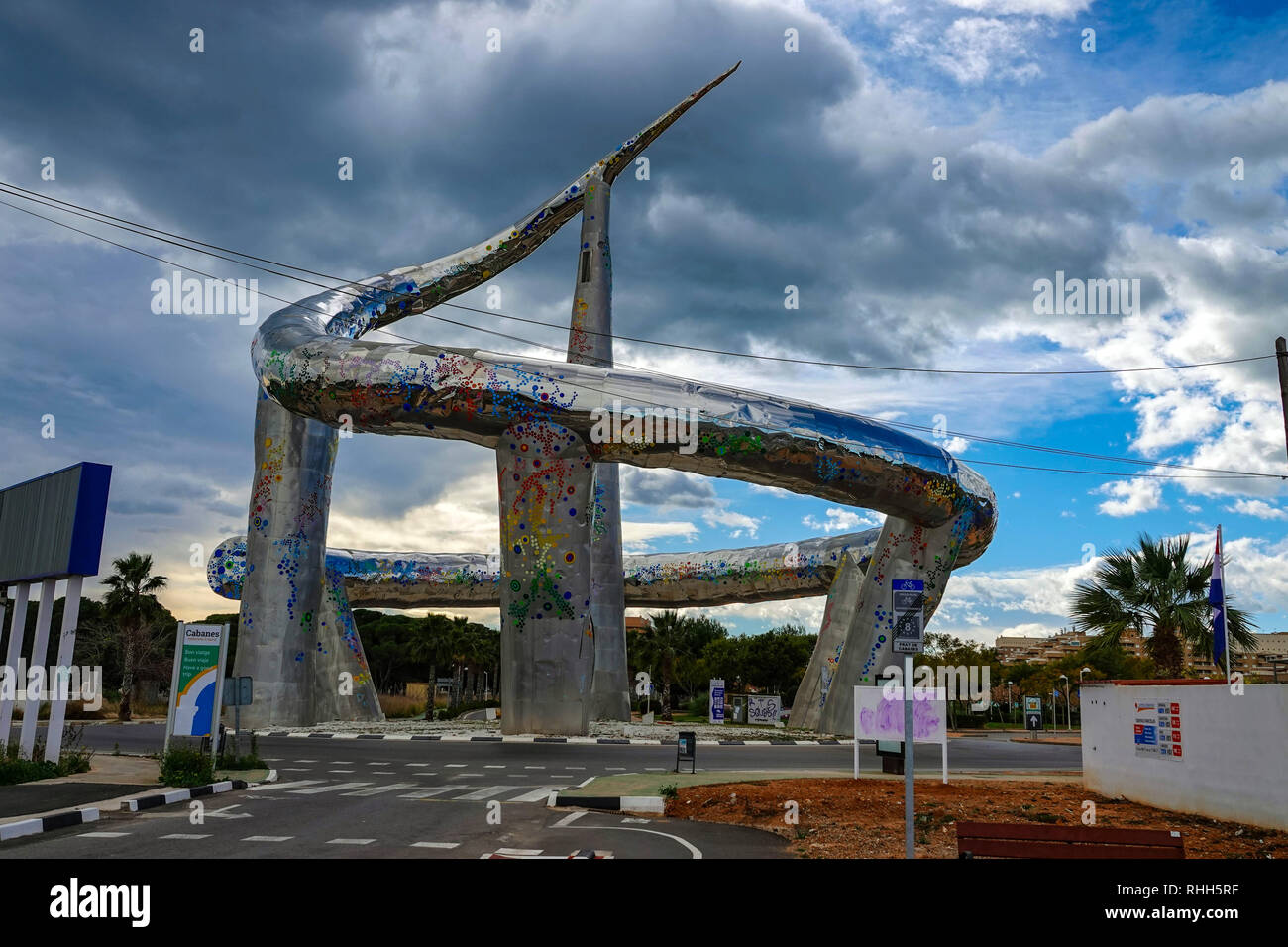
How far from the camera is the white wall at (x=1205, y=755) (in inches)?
463

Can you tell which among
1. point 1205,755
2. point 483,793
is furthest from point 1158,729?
point 483,793

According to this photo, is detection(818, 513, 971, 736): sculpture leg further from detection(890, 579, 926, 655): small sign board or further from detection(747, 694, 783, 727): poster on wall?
detection(890, 579, 926, 655): small sign board

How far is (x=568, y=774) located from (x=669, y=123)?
25.7 m

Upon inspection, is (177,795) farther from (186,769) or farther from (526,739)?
(526,739)

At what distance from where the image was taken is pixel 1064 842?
7.57m

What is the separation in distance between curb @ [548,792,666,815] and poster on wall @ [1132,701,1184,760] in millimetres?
7125

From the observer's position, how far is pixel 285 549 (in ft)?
97.5

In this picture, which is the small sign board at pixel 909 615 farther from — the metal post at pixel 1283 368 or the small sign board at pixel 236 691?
the small sign board at pixel 236 691

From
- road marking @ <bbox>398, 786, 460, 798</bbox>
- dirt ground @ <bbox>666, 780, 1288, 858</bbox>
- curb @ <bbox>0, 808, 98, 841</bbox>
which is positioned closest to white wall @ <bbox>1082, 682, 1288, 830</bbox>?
dirt ground @ <bbox>666, 780, 1288, 858</bbox>

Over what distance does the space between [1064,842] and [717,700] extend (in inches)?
1263

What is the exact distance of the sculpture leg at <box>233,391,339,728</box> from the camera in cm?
2900
